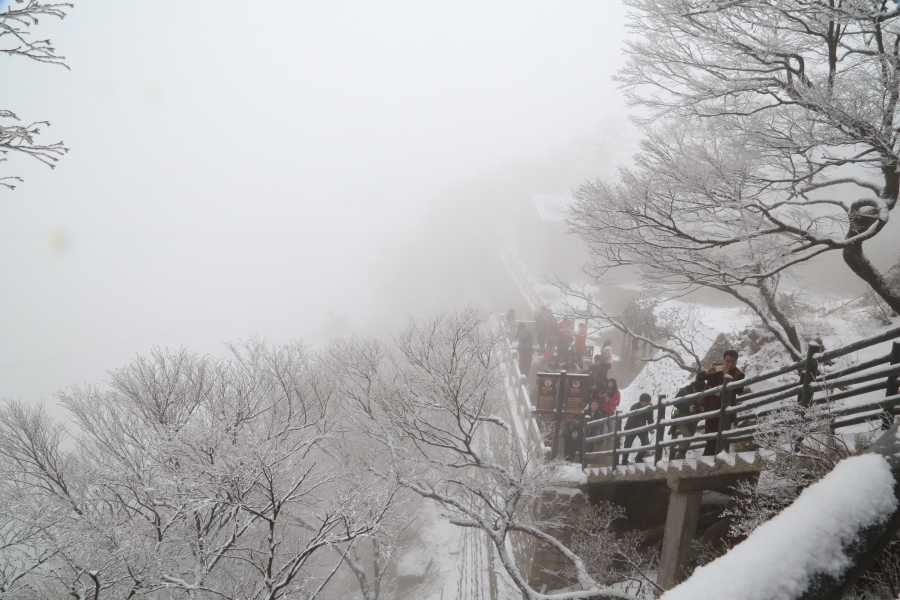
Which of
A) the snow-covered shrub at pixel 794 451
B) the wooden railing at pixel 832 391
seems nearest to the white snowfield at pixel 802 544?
the snow-covered shrub at pixel 794 451

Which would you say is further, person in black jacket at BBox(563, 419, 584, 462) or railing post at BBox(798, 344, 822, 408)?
person in black jacket at BBox(563, 419, 584, 462)

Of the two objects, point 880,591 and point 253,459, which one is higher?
point 253,459

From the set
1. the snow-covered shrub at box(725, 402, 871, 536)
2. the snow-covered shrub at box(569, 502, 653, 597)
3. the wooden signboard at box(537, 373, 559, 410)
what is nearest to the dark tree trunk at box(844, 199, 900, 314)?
the snow-covered shrub at box(725, 402, 871, 536)

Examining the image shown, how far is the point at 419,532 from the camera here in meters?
15.3

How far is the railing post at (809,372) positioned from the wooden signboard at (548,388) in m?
4.45

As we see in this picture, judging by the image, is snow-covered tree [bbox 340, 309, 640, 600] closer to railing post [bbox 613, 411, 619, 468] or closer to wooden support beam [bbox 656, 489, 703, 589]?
railing post [bbox 613, 411, 619, 468]

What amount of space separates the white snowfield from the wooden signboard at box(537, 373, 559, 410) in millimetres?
7827

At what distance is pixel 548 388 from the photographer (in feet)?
29.1

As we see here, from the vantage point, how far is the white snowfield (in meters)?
0.80

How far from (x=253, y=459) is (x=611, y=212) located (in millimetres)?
7019

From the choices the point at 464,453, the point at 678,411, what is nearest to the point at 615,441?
the point at 678,411

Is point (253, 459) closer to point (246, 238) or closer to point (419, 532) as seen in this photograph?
point (419, 532)

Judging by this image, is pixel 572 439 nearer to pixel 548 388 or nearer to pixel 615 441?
pixel 548 388

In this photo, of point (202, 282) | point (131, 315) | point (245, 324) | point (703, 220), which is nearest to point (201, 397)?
point (703, 220)
